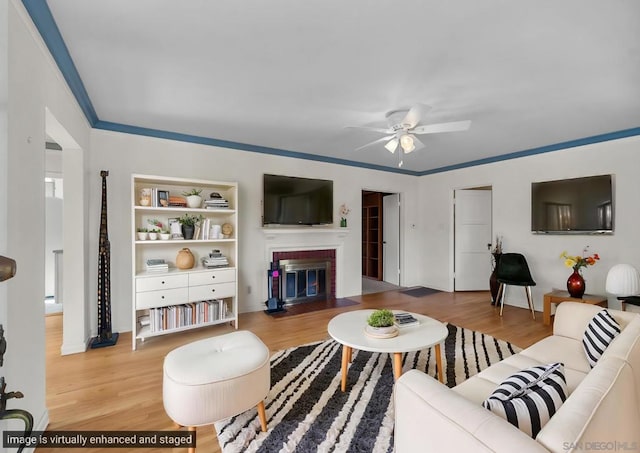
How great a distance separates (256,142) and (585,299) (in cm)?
431

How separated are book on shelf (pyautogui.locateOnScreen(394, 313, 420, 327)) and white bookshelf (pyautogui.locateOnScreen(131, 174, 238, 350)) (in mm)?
1879

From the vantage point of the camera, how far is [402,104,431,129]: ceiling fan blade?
7.49ft

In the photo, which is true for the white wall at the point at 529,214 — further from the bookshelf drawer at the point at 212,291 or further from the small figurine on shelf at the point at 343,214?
the bookshelf drawer at the point at 212,291

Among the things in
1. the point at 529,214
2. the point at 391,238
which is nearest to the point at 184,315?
the point at 391,238

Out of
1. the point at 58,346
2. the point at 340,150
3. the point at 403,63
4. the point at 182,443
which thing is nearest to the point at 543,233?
the point at 340,150

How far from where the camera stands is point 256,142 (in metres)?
3.79

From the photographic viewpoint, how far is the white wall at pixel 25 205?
132 cm

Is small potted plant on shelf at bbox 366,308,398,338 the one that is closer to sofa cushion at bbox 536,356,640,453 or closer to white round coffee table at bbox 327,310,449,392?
white round coffee table at bbox 327,310,449,392

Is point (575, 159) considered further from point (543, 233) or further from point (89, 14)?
point (89, 14)

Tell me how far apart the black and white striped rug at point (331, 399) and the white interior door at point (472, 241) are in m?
2.42

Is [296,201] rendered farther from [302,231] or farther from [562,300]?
[562,300]

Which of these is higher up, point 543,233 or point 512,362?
point 543,233

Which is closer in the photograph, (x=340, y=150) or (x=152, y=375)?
(x=152, y=375)

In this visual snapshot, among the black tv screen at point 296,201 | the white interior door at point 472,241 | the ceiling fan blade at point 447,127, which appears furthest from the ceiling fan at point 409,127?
the white interior door at point 472,241
